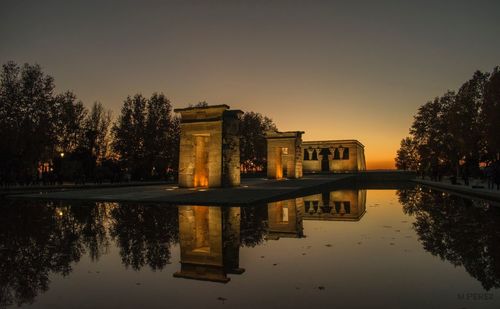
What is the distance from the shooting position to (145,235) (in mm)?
8703

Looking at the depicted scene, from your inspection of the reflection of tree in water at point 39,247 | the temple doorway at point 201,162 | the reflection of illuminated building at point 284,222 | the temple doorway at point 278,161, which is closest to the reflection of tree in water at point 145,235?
the reflection of tree in water at point 39,247

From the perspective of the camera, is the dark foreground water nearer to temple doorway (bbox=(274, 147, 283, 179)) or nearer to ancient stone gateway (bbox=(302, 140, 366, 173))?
temple doorway (bbox=(274, 147, 283, 179))

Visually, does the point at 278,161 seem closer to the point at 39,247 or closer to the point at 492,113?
the point at 492,113

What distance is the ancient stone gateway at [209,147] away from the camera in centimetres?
2498

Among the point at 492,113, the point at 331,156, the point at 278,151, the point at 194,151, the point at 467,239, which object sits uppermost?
the point at 492,113

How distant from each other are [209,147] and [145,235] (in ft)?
55.8

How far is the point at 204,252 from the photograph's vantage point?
685cm

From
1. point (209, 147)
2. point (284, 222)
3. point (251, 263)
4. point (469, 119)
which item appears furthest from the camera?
point (469, 119)

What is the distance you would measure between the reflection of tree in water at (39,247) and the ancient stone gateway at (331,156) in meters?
61.0

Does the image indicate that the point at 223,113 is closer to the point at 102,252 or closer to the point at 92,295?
the point at 102,252

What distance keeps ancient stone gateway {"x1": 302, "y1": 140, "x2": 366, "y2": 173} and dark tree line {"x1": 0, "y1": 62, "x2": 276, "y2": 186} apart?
12308 millimetres

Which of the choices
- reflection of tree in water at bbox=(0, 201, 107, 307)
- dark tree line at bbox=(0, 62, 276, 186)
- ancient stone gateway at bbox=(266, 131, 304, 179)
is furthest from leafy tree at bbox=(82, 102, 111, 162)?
reflection of tree in water at bbox=(0, 201, 107, 307)

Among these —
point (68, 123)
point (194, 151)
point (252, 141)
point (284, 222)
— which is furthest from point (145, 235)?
point (252, 141)

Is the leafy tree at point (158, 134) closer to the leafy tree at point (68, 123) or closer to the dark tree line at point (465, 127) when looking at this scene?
the leafy tree at point (68, 123)
